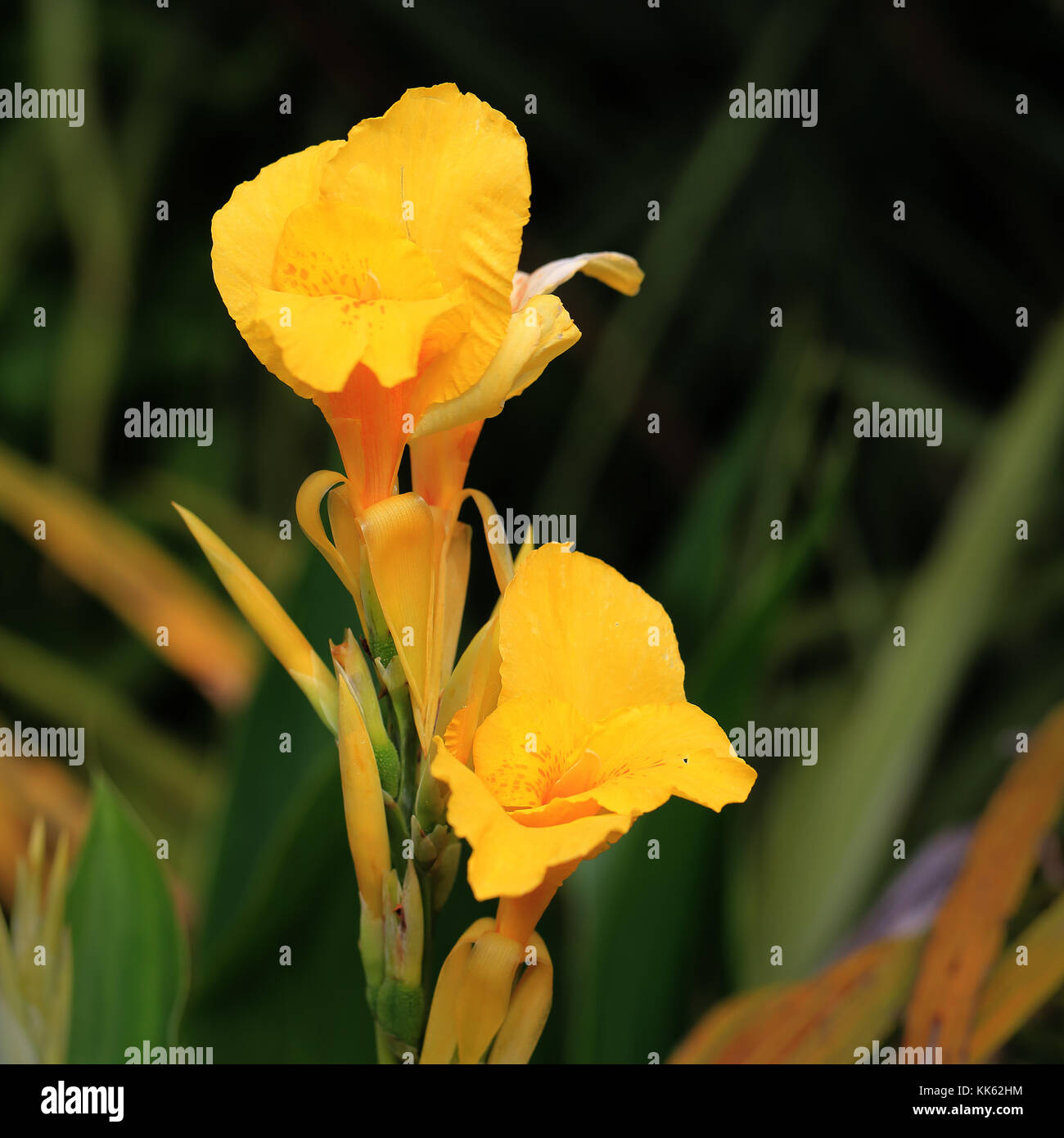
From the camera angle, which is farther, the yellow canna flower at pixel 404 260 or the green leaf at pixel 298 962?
the green leaf at pixel 298 962

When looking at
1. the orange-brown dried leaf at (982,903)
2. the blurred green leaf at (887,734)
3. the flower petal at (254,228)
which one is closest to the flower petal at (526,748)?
the flower petal at (254,228)

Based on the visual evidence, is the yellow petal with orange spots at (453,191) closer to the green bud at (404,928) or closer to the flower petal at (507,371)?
the flower petal at (507,371)

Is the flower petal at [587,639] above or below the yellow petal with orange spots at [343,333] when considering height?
below

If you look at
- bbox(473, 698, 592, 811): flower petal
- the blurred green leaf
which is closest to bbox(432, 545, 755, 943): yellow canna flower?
bbox(473, 698, 592, 811): flower petal

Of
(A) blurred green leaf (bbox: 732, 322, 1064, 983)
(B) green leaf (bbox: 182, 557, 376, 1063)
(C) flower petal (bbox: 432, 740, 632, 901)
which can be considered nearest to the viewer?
(C) flower petal (bbox: 432, 740, 632, 901)

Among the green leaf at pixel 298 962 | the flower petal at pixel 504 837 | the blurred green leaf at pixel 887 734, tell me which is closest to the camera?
the flower petal at pixel 504 837

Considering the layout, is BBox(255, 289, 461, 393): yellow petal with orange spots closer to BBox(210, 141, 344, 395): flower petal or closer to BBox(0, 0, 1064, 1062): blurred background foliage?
BBox(210, 141, 344, 395): flower petal
